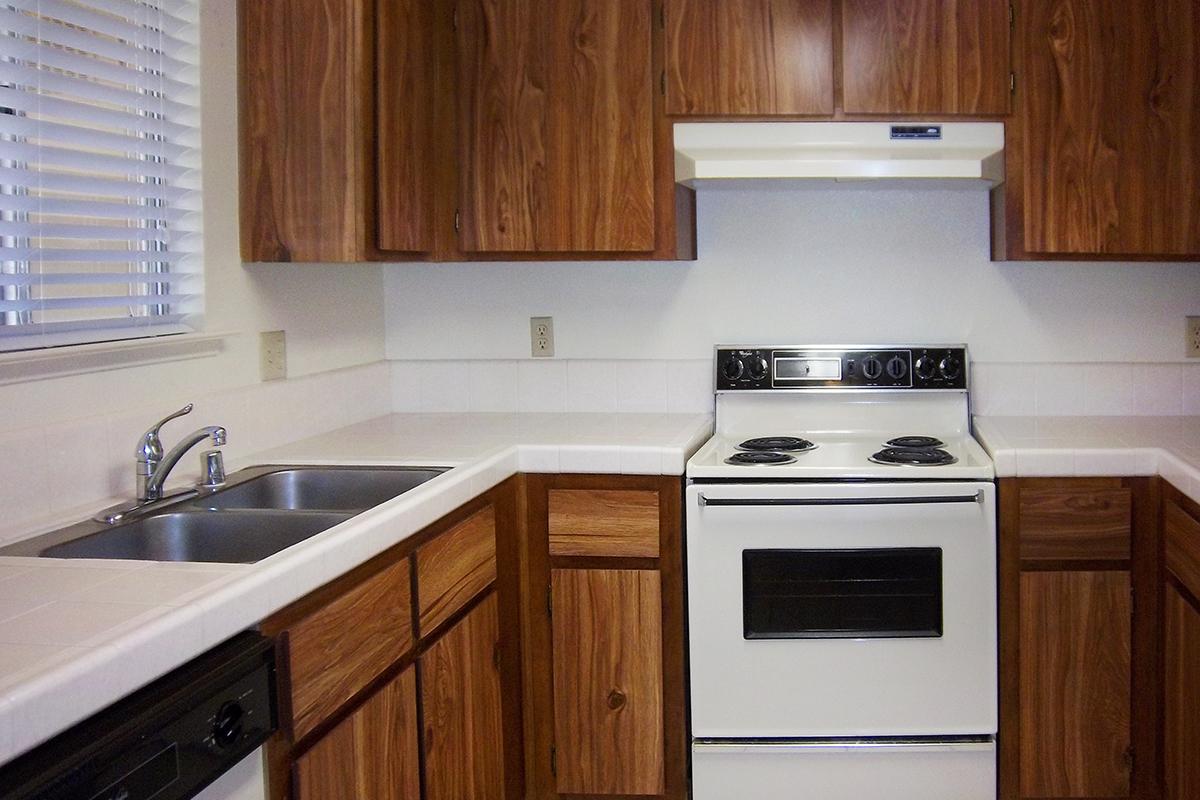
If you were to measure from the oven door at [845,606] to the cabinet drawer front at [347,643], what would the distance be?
870mm

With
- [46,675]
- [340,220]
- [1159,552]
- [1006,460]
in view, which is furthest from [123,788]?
[1159,552]

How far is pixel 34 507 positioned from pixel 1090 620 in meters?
2.11

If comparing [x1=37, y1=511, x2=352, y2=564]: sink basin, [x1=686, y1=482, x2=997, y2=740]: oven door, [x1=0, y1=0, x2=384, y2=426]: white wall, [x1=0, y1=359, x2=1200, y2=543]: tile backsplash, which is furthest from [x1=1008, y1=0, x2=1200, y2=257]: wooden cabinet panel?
[x1=37, y1=511, x2=352, y2=564]: sink basin

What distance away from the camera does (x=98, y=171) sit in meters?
2.21

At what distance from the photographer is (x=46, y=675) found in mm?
1197

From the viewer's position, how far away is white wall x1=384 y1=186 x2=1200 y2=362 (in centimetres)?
327

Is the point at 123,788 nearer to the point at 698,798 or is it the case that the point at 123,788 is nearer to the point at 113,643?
the point at 113,643

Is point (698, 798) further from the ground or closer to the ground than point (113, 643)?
closer to the ground

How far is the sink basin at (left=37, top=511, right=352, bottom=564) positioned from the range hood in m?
1.32

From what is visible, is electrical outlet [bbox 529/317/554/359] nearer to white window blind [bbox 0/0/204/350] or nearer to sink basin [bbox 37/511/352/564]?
white window blind [bbox 0/0/204/350]

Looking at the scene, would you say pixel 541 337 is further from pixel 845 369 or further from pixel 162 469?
pixel 162 469

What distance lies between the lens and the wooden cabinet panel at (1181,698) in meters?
2.41

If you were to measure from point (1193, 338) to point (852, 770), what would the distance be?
4.78ft

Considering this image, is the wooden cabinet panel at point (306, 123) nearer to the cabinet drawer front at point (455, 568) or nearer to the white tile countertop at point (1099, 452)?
the cabinet drawer front at point (455, 568)
